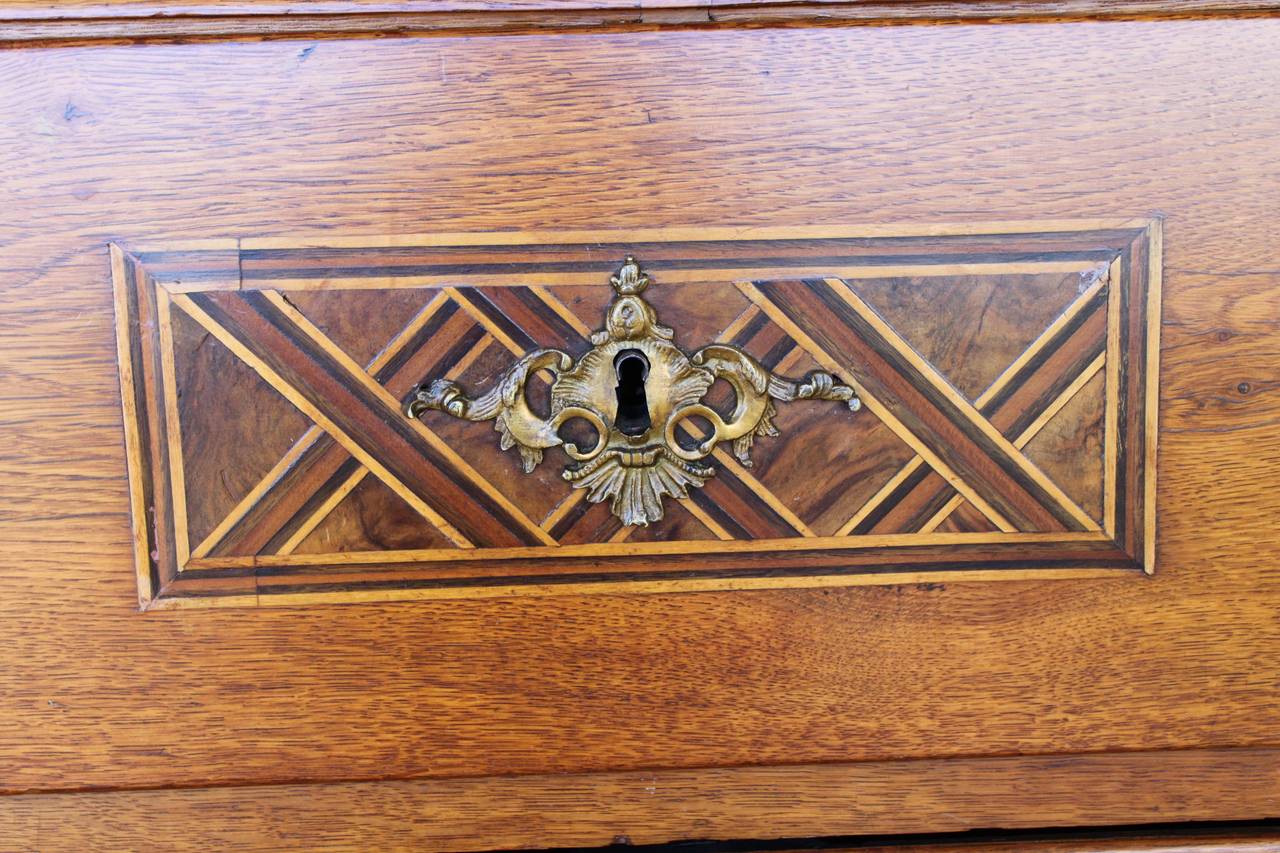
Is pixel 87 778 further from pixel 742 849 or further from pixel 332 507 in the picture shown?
pixel 742 849

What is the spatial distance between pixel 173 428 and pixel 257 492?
0.18ft

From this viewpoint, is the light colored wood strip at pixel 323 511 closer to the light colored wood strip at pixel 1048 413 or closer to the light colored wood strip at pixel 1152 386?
the light colored wood strip at pixel 1048 413

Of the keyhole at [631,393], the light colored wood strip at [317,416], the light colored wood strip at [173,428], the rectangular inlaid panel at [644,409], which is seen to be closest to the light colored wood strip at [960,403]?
the rectangular inlaid panel at [644,409]

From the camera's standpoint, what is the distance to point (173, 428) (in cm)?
44

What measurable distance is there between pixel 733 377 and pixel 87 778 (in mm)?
417

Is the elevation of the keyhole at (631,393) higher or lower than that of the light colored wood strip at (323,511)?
higher

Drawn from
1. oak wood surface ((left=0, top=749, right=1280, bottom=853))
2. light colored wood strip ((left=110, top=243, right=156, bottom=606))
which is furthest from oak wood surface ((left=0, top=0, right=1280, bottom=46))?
oak wood surface ((left=0, top=749, right=1280, bottom=853))

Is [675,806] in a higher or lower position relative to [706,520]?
lower

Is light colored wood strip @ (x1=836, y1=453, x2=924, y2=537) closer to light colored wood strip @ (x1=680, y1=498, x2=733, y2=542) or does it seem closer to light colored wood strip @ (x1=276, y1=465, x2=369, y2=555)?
light colored wood strip @ (x1=680, y1=498, x2=733, y2=542)

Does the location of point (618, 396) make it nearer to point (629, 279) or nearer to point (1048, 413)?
point (629, 279)

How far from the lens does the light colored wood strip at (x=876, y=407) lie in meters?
0.44

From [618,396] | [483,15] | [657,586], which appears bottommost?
[657,586]

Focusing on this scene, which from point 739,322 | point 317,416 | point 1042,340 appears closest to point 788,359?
point 739,322

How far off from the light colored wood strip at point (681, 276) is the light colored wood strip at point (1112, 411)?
26mm
